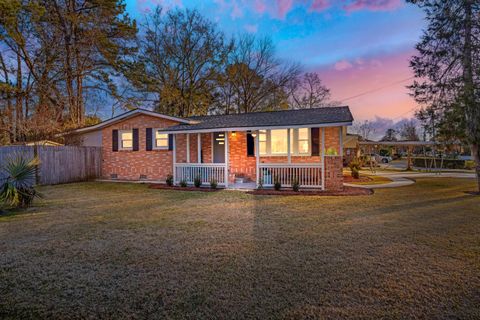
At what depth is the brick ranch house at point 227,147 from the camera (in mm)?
10430

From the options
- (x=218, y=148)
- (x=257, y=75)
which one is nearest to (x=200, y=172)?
(x=218, y=148)

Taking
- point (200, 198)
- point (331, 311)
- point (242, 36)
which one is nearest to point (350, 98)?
point (242, 36)

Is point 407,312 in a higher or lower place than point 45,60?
lower

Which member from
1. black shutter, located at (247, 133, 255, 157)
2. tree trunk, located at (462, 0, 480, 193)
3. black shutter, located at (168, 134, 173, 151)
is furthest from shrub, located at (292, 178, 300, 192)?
black shutter, located at (168, 134, 173, 151)

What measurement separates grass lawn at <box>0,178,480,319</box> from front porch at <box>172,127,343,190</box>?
346 centimetres

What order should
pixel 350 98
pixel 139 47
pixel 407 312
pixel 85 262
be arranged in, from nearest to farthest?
1. pixel 407 312
2. pixel 85 262
3. pixel 139 47
4. pixel 350 98

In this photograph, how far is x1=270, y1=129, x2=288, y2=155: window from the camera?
12578 millimetres

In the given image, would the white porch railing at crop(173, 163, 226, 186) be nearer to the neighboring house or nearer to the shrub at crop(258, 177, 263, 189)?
the shrub at crop(258, 177, 263, 189)

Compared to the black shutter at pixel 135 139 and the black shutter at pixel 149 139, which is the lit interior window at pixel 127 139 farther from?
the black shutter at pixel 149 139

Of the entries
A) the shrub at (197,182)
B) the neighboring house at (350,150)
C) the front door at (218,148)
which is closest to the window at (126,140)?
the front door at (218,148)

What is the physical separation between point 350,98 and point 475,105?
74.5 ft

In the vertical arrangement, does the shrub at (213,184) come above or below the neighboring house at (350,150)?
below

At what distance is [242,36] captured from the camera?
2611cm

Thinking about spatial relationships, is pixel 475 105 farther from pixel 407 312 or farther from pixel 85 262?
pixel 85 262
